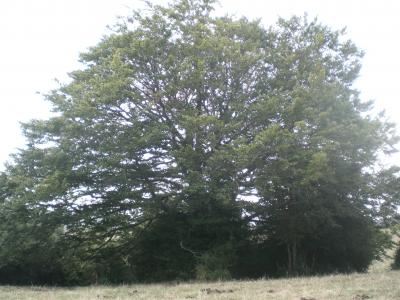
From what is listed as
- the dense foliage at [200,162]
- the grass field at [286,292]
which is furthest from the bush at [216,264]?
the grass field at [286,292]

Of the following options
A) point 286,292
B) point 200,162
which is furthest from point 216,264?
point 286,292

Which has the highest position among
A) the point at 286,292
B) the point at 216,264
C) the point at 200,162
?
the point at 200,162

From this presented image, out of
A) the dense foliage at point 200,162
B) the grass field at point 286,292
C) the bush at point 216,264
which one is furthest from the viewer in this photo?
the dense foliage at point 200,162

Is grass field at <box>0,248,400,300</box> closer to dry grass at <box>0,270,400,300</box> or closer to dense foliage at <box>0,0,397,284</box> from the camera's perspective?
dry grass at <box>0,270,400,300</box>

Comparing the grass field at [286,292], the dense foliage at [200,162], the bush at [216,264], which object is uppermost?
the dense foliage at [200,162]

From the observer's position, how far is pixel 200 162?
715 inches

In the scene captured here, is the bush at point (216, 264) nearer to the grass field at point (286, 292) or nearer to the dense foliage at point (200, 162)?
the dense foliage at point (200, 162)

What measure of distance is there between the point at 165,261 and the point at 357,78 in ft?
40.4

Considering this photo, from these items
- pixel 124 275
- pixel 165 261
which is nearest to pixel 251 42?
pixel 165 261

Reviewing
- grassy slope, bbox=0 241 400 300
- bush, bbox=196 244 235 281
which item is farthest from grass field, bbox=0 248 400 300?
bush, bbox=196 244 235 281

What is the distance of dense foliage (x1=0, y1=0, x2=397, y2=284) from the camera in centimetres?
1753

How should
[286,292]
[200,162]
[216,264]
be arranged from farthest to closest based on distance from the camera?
[200,162]
[216,264]
[286,292]

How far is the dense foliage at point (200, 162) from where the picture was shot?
690 inches

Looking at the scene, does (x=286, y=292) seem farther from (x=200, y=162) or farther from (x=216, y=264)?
(x=200, y=162)
